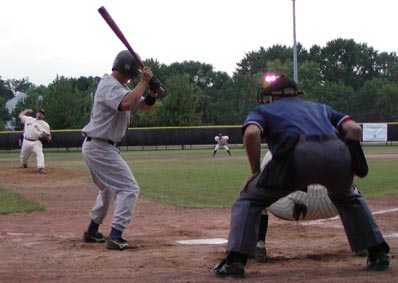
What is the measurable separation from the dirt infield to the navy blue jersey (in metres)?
1.17

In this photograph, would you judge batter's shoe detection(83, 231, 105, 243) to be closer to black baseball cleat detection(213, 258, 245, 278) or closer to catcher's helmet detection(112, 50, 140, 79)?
catcher's helmet detection(112, 50, 140, 79)

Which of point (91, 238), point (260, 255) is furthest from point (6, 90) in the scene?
point (260, 255)

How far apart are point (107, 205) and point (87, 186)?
862 centimetres

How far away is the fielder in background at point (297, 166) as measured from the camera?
5.13m

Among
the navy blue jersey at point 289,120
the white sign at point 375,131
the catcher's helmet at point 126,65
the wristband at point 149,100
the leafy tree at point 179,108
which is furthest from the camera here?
the leafy tree at point 179,108

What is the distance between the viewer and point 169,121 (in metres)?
58.1

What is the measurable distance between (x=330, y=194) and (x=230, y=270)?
3.63ft

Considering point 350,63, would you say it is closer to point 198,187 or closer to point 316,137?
point 198,187

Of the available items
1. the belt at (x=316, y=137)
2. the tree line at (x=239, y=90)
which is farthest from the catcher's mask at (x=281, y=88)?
the tree line at (x=239, y=90)

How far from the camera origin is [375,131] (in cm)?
4797

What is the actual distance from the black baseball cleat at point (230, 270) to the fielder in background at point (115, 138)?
1.78m

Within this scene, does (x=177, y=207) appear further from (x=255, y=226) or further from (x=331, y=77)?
(x=331, y=77)

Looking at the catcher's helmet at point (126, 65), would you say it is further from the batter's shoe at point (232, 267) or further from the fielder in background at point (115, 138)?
the batter's shoe at point (232, 267)

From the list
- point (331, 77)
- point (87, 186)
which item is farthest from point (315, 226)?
point (331, 77)
